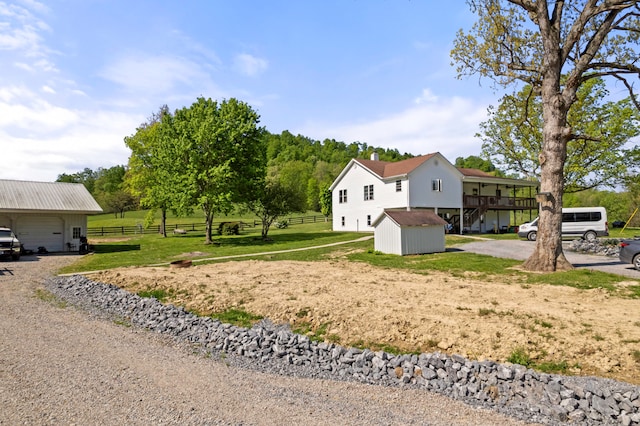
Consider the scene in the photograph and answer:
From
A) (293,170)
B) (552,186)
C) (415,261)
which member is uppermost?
(293,170)

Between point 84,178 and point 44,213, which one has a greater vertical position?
point 84,178

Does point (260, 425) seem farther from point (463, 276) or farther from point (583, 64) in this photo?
point (583, 64)

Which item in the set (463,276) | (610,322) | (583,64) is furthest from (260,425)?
(583,64)

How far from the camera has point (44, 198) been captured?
1104 inches

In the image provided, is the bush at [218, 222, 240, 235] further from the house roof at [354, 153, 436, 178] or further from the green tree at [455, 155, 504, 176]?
the green tree at [455, 155, 504, 176]

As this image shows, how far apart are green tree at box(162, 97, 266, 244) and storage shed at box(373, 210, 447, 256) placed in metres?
13.0

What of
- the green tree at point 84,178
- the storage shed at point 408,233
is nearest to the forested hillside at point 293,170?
the green tree at point 84,178

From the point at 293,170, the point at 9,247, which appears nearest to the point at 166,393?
the point at 9,247

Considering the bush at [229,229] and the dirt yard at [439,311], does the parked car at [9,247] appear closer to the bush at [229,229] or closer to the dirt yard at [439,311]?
the dirt yard at [439,311]

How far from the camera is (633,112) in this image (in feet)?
89.9

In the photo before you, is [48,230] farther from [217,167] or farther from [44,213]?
[217,167]

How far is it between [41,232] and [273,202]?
16.5 metres

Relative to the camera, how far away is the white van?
2767 cm

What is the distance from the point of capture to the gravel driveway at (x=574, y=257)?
16.1 meters
